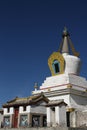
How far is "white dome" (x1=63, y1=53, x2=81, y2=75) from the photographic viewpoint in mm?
30612

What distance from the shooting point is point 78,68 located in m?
31.5

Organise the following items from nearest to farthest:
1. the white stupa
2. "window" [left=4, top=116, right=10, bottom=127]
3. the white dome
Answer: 1. "window" [left=4, top=116, right=10, bottom=127]
2. the white stupa
3. the white dome

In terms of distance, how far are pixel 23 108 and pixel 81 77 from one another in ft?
32.2

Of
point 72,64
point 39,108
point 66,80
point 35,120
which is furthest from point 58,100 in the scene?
point 72,64

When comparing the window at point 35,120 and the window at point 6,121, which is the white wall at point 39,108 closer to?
the window at point 35,120

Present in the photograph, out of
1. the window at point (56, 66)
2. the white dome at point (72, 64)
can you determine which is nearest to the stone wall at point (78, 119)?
the white dome at point (72, 64)

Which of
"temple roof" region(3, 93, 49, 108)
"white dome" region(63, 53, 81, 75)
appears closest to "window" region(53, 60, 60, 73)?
"white dome" region(63, 53, 81, 75)

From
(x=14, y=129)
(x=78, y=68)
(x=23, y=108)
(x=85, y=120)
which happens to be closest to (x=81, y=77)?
(x=78, y=68)

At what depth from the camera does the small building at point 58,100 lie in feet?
75.7

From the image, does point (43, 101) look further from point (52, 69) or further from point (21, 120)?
point (52, 69)

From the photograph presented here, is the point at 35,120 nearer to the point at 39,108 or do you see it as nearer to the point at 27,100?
the point at 39,108

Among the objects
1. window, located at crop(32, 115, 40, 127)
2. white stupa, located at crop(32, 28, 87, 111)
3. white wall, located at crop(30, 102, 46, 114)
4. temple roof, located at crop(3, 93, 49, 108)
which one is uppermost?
white stupa, located at crop(32, 28, 87, 111)

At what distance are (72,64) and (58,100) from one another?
883 cm

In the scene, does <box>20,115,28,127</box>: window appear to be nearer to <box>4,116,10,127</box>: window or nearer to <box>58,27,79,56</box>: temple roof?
<box>4,116,10,127</box>: window
